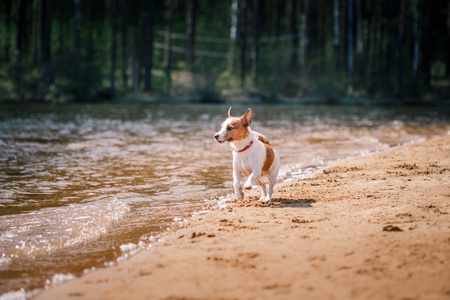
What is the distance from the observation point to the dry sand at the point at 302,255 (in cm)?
338

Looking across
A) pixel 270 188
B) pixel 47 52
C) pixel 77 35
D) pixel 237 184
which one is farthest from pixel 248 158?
pixel 77 35

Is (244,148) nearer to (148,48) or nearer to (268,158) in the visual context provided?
(268,158)

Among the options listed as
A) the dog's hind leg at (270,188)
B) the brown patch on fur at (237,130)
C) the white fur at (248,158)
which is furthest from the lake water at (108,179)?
the brown patch on fur at (237,130)

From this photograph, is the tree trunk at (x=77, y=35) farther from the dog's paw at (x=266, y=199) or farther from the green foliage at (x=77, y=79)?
the dog's paw at (x=266, y=199)

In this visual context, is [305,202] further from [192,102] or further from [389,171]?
[192,102]

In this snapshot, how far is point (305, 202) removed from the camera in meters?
6.48

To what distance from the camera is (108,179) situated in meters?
8.61

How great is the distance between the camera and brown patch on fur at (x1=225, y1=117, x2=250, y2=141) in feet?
21.3

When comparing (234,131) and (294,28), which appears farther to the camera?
(294,28)

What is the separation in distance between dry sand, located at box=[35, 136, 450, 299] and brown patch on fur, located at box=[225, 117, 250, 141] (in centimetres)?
95

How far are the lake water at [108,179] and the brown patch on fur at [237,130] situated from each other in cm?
112

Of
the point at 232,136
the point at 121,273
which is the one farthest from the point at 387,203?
the point at 121,273

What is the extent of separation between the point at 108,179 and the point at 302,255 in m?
5.33

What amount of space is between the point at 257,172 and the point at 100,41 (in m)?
44.8
